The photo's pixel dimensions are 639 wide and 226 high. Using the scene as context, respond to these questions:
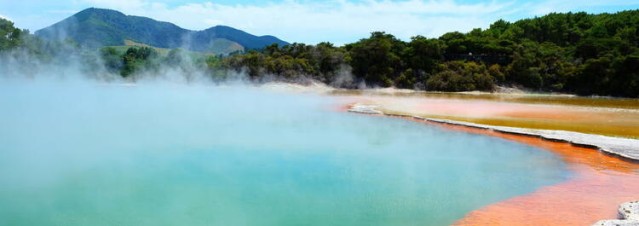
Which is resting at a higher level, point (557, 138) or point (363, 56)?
point (363, 56)

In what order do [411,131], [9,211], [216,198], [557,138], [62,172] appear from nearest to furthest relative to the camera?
[9,211]
[216,198]
[62,172]
[557,138]
[411,131]

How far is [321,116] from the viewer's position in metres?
16.4

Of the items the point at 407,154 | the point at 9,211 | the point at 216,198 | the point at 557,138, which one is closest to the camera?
the point at 9,211

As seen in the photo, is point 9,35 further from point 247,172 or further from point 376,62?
point 247,172

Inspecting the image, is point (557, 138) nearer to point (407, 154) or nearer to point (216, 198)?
point (407, 154)

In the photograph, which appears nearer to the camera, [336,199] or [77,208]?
[77,208]

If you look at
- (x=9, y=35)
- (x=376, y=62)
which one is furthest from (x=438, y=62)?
(x=9, y=35)

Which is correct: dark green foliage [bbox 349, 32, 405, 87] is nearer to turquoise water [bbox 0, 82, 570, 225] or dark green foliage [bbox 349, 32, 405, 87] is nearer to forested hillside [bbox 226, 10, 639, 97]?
forested hillside [bbox 226, 10, 639, 97]

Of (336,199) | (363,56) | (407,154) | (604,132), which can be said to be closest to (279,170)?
(336,199)

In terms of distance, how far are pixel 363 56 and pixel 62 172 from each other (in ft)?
101

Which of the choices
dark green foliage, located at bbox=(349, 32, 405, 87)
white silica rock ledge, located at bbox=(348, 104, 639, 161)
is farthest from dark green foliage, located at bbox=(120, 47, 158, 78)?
white silica rock ledge, located at bbox=(348, 104, 639, 161)

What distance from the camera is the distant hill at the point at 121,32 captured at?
44812 millimetres

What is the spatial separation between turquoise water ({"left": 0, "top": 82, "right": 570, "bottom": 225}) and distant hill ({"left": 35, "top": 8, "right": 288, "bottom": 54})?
31.4 metres

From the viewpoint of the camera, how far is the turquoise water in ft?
20.0
